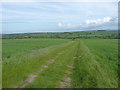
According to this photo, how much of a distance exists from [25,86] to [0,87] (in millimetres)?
1310

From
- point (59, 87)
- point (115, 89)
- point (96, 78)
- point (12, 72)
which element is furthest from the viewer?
point (12, 72)

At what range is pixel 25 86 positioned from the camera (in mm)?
7035

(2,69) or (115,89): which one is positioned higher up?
(2,69)

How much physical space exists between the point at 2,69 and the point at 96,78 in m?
6.48

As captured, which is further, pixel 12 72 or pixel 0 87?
pixel 12 72

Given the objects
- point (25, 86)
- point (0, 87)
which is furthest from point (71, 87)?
point (0, 87)

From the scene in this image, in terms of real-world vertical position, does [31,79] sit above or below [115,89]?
above

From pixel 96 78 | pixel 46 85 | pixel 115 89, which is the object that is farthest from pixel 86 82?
pixel 46 85

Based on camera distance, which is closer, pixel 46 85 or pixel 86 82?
pixel 46 85

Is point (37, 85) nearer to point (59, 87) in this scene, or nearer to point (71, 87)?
point (59, 87)

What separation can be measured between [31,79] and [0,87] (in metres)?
1.77

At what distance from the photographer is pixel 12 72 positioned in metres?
9.09

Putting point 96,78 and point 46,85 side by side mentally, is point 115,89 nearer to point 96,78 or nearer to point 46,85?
point 96,78

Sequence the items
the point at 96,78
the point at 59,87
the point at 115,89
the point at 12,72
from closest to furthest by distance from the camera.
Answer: the point at 59,87 → the point at 115,89 → the point at 96,78 → the point at 12,72
